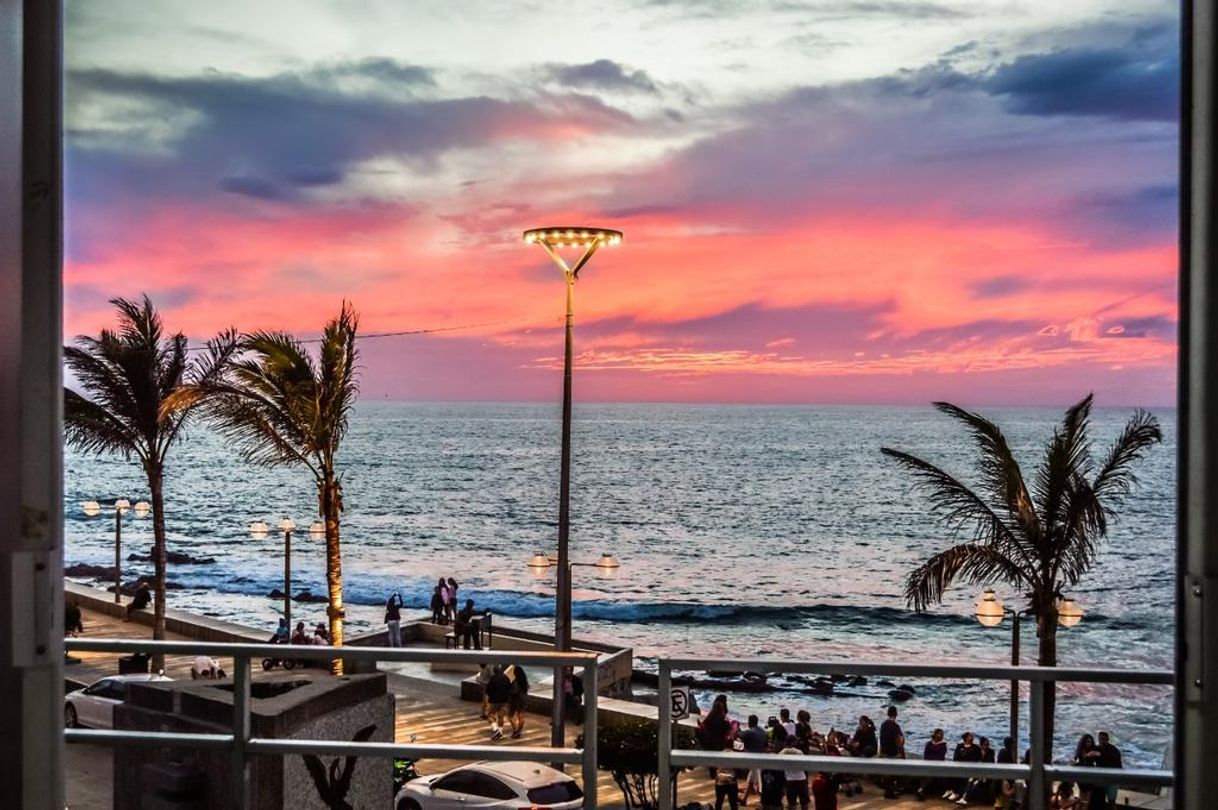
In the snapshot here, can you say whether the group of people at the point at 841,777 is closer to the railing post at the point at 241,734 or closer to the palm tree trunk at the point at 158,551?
the railing post at the point at 241,734

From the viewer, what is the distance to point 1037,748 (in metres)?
3.81

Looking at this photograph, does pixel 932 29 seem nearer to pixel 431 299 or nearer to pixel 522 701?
pixel 431 299

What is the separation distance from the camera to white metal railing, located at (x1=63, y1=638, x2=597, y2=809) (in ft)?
13.4

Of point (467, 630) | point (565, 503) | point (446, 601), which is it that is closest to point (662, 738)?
point (565, 503)

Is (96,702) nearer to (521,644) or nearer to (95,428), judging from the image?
(95,428)

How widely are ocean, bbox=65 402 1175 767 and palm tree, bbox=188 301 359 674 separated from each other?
21225 mm

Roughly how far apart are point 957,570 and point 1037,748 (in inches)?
522

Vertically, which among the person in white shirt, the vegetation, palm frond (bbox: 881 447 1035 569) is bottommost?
the person in white shirt

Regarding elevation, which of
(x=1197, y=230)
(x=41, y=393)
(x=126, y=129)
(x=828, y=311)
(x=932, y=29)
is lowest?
(x=41, y=393)

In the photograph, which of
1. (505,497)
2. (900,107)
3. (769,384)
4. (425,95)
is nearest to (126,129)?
(425,95)

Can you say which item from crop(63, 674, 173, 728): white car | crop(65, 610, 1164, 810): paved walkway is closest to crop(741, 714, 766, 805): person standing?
crop(65, 610, 1164, 810): paved walkway

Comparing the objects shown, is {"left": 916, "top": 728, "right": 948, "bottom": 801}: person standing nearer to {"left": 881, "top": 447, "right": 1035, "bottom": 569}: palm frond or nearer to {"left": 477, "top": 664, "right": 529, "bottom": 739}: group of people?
{"left": 881, "top": 447, "right": 1035, "bottom": 569}: palm frond

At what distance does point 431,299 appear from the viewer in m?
121

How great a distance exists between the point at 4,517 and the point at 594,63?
366 feet
